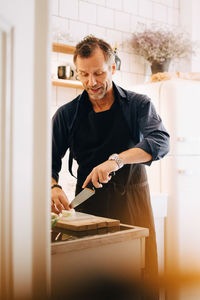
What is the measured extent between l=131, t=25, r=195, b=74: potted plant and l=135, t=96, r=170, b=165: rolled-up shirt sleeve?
1.50 m

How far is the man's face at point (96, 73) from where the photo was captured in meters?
1.84

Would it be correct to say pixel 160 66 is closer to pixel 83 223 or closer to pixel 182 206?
pixel 182 206

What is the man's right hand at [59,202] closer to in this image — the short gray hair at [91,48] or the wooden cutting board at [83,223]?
the wooden cutting board at [83,223]

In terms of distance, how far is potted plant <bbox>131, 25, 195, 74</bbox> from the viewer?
3346mm

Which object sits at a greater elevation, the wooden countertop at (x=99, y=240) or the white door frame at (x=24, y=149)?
the white door frame at (x=24, y=149)

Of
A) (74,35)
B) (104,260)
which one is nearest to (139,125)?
(104,260)

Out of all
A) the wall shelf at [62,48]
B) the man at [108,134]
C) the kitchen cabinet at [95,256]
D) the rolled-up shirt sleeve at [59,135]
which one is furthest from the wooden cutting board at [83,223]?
the wall shelf at [62,48]

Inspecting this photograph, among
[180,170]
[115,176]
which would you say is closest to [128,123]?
[115,176]

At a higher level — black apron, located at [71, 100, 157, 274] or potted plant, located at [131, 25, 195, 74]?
potted plant, located at [131, 25, 195, 74]

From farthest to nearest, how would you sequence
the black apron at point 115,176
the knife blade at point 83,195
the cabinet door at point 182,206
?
the cabinet door at point 182,206 < the black apron at point 115,176 < the knife blade at point 83,195

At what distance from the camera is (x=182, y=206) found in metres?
2.87

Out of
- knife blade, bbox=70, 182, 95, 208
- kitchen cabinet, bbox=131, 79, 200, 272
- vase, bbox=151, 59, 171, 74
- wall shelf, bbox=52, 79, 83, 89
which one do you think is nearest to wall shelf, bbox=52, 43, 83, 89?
wall shelf, bbox=52, 79, 83, 89

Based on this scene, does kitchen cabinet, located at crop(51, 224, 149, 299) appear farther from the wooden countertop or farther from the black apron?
the black apron

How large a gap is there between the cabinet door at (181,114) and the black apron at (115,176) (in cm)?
96
